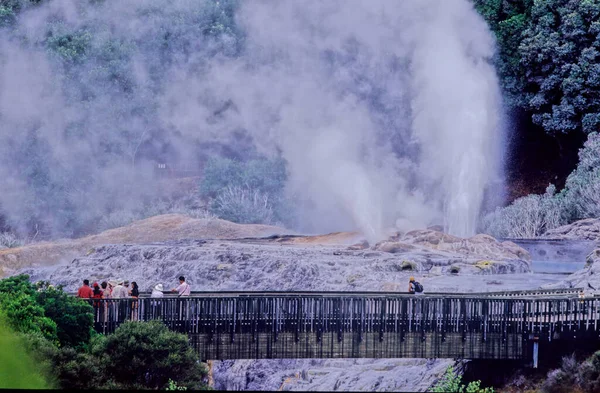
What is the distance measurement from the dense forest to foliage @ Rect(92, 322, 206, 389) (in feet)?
90.5

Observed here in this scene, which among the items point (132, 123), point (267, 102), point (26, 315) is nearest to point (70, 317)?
point (26, 315)

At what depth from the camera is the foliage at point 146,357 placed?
18.3 m

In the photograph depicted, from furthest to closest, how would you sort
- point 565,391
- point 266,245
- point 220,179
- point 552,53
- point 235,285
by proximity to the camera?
point 220,179 < point 552,53 < point 266,245 < point 235,285 < point 565,391

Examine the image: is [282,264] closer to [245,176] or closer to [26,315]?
[245,176]

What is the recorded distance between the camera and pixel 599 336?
2158cm

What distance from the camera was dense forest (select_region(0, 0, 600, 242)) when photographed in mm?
46625

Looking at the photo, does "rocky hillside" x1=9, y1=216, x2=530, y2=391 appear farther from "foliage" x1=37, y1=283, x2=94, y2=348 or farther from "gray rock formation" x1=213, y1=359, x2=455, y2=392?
"foliage" x1=37, y1=283, x2=94, y2=348

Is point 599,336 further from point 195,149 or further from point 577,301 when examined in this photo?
point 195,149

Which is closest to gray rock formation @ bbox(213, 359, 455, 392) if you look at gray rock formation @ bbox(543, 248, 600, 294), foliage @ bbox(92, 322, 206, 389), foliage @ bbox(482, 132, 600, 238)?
gray rock formation @ bbox(543, 248, 600, 294)

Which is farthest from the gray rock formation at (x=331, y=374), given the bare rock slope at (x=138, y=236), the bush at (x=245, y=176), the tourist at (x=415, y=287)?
the bush at (x=245, y=176)

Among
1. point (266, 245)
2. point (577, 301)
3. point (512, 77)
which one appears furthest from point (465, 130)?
point (577, 301)

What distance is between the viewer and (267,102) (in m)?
49.4

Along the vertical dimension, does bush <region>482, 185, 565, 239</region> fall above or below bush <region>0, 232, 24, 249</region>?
above

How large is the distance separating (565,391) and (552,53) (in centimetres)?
2368
